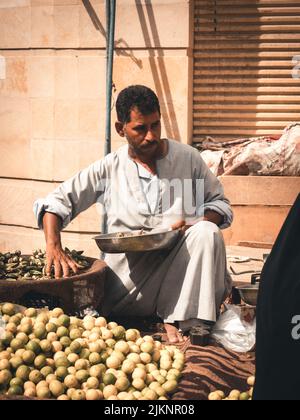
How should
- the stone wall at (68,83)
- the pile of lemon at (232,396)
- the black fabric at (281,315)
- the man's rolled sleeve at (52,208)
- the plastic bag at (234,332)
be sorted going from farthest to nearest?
the stone wall at (68,83)
the man's rolled sleeve at (52,208)
the plastic bag at (234,332)
the pile of lemon at (232,396)
the black fabric at (281,315)

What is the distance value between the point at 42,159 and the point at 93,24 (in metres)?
1.63

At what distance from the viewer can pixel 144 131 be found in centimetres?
541

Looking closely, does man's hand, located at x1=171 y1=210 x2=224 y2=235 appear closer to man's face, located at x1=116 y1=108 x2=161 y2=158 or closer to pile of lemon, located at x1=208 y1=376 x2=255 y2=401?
man's face, located at x1=116 y1=108 x2=161 y2=158

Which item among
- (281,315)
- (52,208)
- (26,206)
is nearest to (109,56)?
(26,206)

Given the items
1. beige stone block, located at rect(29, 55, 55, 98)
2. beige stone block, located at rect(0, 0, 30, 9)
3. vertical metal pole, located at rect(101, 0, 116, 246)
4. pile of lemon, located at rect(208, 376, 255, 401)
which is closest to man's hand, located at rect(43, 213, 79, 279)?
pile of lemon, located at rect(208, 376, 255, 401)

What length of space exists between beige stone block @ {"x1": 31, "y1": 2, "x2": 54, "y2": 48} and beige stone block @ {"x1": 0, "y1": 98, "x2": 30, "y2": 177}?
710 mm

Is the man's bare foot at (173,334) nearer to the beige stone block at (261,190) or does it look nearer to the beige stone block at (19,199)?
the beige stone block at (261,190)

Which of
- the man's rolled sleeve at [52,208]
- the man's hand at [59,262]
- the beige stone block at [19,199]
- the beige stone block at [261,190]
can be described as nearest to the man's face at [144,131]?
the man's rolled sleeve at [52,208]

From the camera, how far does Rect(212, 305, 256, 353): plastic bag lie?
5004 millimetres

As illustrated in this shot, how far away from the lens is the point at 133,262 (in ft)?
18.2

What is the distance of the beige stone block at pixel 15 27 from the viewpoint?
8750 mm

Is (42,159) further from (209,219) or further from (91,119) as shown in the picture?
(209,219)

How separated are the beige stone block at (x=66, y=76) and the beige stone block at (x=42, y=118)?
7.4 inches

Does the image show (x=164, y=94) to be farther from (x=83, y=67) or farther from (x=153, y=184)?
(x=153, y=184)
